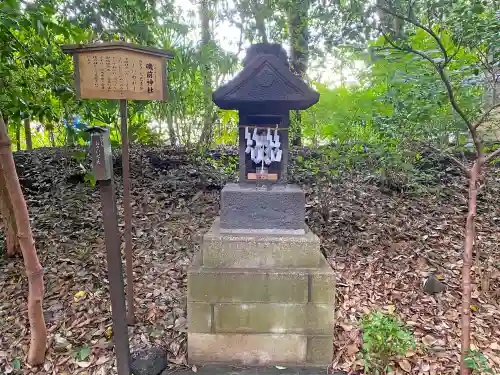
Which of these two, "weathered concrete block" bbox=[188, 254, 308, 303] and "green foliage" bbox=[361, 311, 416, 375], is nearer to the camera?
A: "green foliage" bbox=[361, 311, 416, 375]

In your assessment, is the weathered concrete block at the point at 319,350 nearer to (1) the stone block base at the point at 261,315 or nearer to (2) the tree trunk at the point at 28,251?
(1) the stone block base at the point at 261,315

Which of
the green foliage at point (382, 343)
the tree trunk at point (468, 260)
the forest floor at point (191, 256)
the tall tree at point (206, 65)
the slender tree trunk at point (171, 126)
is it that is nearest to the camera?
the tree trunk at point (468, 260)

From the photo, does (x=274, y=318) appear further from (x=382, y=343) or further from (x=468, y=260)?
(x=468, y=260)

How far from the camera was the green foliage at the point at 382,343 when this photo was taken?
9.09 feet

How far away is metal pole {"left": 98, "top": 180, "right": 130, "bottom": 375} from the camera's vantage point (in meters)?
2.55

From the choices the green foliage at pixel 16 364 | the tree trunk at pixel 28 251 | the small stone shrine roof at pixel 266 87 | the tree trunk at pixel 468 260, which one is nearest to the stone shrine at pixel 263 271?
the small stone shrine roof at pixel 266 87

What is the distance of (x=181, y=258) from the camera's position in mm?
4402

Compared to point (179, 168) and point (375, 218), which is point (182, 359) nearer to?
point (375, 218)

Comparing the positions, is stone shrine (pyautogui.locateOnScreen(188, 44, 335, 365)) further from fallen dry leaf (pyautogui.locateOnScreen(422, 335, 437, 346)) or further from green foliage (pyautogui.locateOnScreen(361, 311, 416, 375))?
fallen dry leaf (pyautogui.locateOnScreen(422, 335, 437, 346))

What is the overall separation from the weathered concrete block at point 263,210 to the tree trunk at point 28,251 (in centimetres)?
162

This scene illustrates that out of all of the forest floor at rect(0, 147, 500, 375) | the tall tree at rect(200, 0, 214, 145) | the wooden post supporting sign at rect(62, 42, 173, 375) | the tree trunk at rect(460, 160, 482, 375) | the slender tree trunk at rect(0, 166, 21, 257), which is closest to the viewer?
the tree trunk at rect(460, 160, 482, 375)

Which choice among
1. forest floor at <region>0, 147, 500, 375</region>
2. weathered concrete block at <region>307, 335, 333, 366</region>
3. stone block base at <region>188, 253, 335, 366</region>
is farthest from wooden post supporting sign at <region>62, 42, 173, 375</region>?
weathered concrete block at <region>307, 335, 333, 366</region>

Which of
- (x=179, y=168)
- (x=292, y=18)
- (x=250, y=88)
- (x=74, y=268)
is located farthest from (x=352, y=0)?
(x=179, y=168)

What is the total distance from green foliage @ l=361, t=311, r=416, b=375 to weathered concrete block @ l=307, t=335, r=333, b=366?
0.31 m
